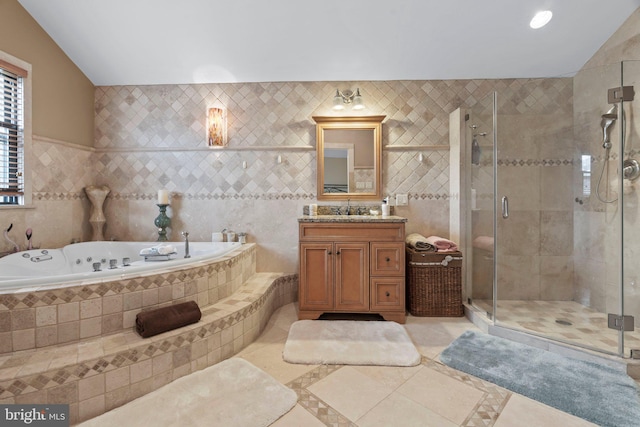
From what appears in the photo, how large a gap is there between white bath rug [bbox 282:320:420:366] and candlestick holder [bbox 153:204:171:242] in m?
1.81

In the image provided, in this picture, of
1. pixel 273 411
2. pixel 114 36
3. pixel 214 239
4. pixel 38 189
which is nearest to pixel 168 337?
pixel 273 411

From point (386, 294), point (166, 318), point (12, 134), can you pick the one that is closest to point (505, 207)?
point (386, 294)

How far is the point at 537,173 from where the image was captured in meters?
2.75

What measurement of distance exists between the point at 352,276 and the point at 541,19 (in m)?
2.85

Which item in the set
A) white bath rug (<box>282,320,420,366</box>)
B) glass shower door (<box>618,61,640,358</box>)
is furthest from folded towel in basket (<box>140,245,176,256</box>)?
glass shower door (<box>618,61,640,358</box>)

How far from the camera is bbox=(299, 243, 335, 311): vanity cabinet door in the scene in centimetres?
250

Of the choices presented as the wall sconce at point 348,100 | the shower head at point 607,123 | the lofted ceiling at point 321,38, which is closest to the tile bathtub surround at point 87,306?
the wall sconce at point 348,100

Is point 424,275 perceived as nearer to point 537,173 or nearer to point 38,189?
point 537,173

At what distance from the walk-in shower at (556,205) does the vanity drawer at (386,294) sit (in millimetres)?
785

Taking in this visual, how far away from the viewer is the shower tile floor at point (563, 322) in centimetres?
198

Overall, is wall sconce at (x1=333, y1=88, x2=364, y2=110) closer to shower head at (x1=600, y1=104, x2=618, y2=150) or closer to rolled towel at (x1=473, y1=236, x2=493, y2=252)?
rolled towel at (x1=473, y1=236, x2=493, y2=252)

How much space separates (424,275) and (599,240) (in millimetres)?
1521

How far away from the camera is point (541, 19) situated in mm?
2422

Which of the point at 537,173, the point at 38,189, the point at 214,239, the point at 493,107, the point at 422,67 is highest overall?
the point at 422,67
